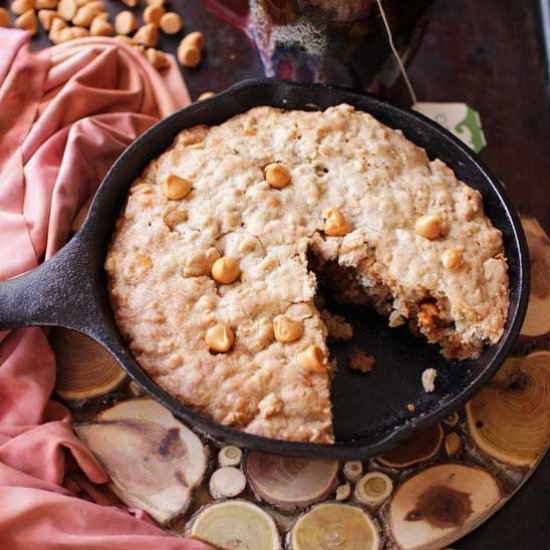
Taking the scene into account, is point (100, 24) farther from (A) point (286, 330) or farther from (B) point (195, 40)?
(A) point (286, 330)

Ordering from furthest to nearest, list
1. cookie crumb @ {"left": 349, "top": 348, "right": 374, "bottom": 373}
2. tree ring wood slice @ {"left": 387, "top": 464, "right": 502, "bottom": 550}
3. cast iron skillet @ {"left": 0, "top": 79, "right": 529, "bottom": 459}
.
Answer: cookie crumb @ {"left": 349, "top": 348, "right": 374, "bottom": 373}
tree ring wood slice @ {"left": 387, "top": 464, "right": 502, "bottom": 550}
cast iron skillet @ {"left": 0, "top": 79, "right": 529, "bottom": 459}

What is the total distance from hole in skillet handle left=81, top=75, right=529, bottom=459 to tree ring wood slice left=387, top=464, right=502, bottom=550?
0.57 ft

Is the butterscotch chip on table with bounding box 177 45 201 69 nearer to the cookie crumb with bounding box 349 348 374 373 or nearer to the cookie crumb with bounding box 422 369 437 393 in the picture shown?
the cookie crumb with bounding box 349 348 374 373

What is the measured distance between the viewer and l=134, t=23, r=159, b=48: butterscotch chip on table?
2764 millimetres

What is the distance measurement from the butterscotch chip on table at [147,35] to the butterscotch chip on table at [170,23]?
0.05m

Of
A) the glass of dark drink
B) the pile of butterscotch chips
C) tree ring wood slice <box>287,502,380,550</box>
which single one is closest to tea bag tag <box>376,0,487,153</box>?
the glass of dark drink

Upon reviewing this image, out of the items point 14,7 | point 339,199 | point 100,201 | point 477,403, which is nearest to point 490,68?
point 339,199

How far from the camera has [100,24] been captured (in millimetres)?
2736

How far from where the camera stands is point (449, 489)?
199cm

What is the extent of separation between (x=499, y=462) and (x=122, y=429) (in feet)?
3.50

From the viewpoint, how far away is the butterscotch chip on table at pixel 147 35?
2.76 metres

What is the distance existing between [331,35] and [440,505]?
1.43 m

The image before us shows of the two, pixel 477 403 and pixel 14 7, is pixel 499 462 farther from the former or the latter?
pixel 14 7

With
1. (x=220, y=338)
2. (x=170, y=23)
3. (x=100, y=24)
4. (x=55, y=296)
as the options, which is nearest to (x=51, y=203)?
(x=55, y=296)
